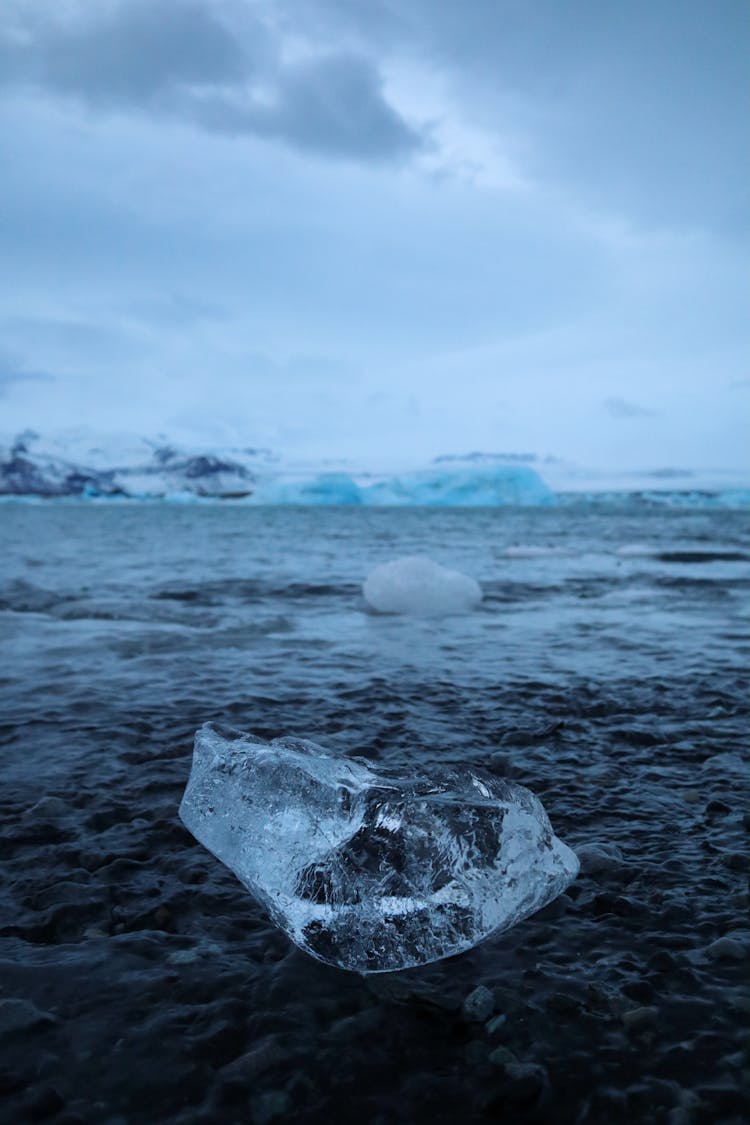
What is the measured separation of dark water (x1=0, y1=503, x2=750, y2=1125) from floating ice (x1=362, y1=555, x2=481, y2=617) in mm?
2608

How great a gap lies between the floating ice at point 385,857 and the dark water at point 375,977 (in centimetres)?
10

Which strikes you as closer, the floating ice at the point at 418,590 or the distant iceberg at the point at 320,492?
the floating ice at the point at 418,590

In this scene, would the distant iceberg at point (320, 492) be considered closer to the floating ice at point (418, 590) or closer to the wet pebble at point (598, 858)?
the floating ice at point (418, 590)

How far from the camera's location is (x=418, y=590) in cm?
915

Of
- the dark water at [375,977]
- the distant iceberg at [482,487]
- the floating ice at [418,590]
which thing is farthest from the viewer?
the distant iceberg at [482,487]

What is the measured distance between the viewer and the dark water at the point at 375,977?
1.70 m

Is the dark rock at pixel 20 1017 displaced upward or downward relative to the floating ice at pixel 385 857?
downward

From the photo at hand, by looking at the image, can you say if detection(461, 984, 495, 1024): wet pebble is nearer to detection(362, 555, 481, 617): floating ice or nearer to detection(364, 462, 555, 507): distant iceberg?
detection(362, 555, 481, 617): floating ice

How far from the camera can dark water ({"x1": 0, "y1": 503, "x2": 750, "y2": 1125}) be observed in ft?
5.56

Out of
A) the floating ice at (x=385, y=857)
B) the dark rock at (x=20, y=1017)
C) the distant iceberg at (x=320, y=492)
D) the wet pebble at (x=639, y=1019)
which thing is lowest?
the wet pebble at (x=639, y=1019)

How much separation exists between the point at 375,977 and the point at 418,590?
7.14 m

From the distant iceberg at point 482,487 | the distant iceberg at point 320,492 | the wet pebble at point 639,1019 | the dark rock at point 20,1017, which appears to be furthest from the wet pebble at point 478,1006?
the distant iceberg at point 482,487

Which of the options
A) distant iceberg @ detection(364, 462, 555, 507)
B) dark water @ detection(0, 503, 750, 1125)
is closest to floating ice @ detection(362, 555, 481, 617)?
dark water @ detection(0, 503, 750, 1125)

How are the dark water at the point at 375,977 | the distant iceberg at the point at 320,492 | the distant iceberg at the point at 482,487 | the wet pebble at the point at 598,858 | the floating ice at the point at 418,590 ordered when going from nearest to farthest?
A: the dark water at the point at 375,977
the wet pebble at the point at 598,858
the floating ice at the point at 418,590
the distant iceberg at the point at 482,487
the distant iceberg at the point at 320,492
